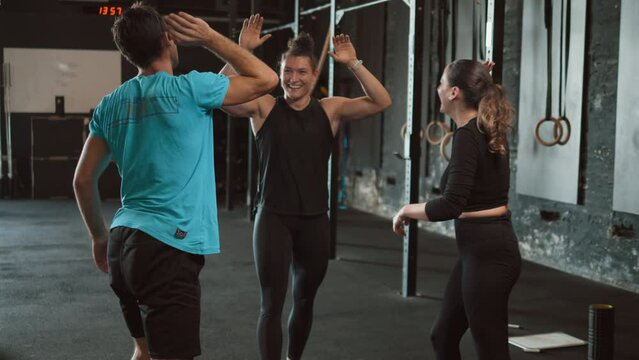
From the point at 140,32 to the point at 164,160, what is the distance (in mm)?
333

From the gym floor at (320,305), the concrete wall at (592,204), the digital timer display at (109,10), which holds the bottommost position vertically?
the gym floor at (320,305)

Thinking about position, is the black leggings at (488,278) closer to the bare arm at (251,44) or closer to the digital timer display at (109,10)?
the bare arm at (251,44)

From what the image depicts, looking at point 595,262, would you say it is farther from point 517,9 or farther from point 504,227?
point 504,227

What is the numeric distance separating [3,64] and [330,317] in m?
7.66

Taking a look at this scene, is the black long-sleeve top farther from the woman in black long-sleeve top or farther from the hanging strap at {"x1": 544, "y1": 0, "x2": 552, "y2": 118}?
the hanging strap at {"x1": 544, "y1": 0, "x2": 552, "y2": 118}

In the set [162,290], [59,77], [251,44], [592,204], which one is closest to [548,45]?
[592,204]

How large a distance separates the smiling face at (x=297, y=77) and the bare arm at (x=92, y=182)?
0.99m

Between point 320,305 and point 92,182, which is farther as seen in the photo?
point 320,305

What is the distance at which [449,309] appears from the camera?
2.44m

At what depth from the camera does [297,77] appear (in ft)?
9.53

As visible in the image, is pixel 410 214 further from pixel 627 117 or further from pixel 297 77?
pixel 627 117

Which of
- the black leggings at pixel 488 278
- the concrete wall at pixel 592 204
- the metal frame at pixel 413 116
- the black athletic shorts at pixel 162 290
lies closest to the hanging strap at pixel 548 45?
the concrete wall at pixel 592 204

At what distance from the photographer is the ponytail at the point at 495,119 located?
7.45ft

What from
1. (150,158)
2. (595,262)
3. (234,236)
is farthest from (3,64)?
(150,158)
